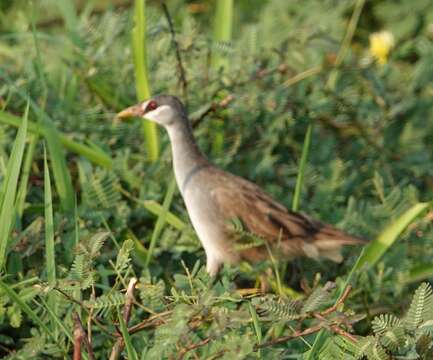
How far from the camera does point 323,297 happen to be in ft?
9.97

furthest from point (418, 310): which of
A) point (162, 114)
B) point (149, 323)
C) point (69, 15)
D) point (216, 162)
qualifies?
point (69, 15)

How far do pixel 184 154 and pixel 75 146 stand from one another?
1.68 feet

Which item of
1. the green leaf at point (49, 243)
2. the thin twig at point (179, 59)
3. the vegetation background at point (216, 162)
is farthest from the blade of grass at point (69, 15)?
the green leaf at point (49, 243)

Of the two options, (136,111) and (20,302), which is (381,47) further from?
(20,302)

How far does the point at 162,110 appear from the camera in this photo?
4.62 m

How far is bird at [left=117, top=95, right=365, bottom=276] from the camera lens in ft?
14.5

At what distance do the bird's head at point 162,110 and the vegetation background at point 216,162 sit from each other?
14cm

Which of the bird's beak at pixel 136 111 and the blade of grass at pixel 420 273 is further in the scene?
the bird's beak at pixel 136 111

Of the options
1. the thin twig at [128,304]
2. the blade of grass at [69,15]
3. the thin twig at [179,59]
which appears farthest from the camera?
the blade of grass at [69,15]

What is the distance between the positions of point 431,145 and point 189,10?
226 centimetres

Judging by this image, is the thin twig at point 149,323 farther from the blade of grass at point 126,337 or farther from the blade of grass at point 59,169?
the blade of grass at point 59,169

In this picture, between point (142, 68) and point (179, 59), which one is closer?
point (142, 68)

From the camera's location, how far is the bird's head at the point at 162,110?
15.2ft

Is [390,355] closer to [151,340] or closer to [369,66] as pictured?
[151,340]
